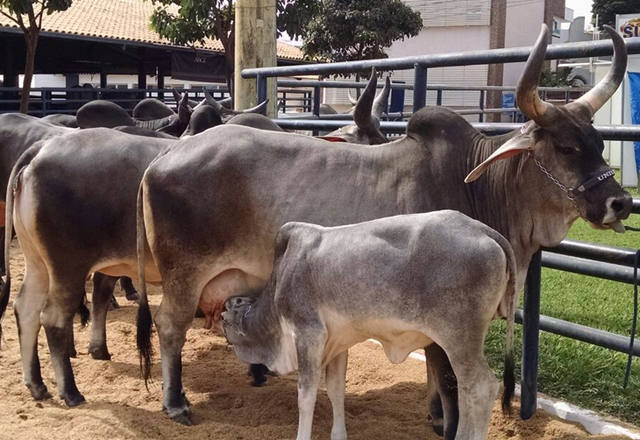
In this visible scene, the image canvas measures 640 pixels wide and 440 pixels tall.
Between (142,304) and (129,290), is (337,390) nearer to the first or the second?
(142,304)

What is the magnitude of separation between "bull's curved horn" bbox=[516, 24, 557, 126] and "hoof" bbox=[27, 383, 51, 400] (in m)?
3.23

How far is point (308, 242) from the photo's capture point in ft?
12.5

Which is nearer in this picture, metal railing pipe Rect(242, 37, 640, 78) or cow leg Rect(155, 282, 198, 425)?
metal railing pipe Rect(242, 37, 640, 78)

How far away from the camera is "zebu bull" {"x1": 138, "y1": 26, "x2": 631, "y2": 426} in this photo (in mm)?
3959

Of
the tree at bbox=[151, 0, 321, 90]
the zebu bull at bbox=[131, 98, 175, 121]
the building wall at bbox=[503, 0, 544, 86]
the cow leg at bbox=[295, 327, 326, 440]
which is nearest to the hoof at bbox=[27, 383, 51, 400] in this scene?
the cow leg at bbox=[295, 327, 326, 440]

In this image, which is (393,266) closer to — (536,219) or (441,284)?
(441,284)

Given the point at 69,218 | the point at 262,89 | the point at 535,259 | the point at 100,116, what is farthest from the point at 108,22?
the point at 535,259

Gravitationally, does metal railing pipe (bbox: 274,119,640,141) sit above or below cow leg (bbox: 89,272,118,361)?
above

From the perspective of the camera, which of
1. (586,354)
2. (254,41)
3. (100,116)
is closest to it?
(586,354)

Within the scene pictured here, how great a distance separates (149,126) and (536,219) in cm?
493

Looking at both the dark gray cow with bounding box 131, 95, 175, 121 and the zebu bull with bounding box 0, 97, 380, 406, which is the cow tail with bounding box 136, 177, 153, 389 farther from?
the dark gray cow with bounding box 131, 95, 175, 121

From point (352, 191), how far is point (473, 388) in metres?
1.29

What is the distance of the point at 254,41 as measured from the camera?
773 cm

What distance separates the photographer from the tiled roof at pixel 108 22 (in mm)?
20703
